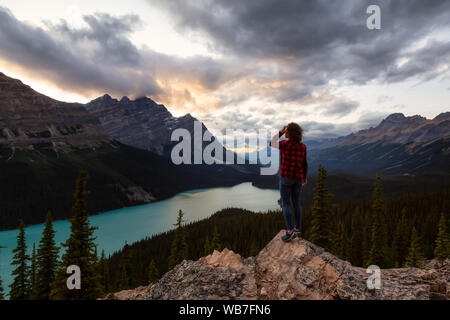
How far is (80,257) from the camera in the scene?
680 inches

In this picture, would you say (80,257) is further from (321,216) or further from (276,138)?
(321,216)

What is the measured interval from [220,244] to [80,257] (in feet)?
102

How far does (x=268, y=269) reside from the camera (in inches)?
368

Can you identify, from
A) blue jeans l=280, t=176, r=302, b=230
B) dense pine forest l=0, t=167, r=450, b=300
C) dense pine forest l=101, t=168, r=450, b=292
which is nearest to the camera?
blue jeans l=280, t=176, r=302, b=230

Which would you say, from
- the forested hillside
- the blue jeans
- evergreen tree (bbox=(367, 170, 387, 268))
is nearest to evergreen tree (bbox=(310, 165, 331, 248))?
the forested hillside

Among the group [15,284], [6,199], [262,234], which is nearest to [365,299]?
[15,284]

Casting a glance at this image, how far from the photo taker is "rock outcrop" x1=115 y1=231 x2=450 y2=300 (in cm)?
747

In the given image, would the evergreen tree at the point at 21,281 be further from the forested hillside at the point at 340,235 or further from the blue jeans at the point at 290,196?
the blue jeans at the point at 290,196

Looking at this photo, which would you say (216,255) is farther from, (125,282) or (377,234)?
(377,234)

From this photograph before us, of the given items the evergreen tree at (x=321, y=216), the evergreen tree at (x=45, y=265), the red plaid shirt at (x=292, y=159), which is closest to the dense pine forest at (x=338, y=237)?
the evergreen tree at (x=321, y=216)

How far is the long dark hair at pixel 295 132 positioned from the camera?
8.62 meters

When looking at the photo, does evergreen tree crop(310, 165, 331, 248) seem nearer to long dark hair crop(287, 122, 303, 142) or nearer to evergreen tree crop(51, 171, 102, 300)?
long dark hair crop(287, 122, 303, 142)

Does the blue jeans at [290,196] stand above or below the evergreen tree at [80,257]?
above
